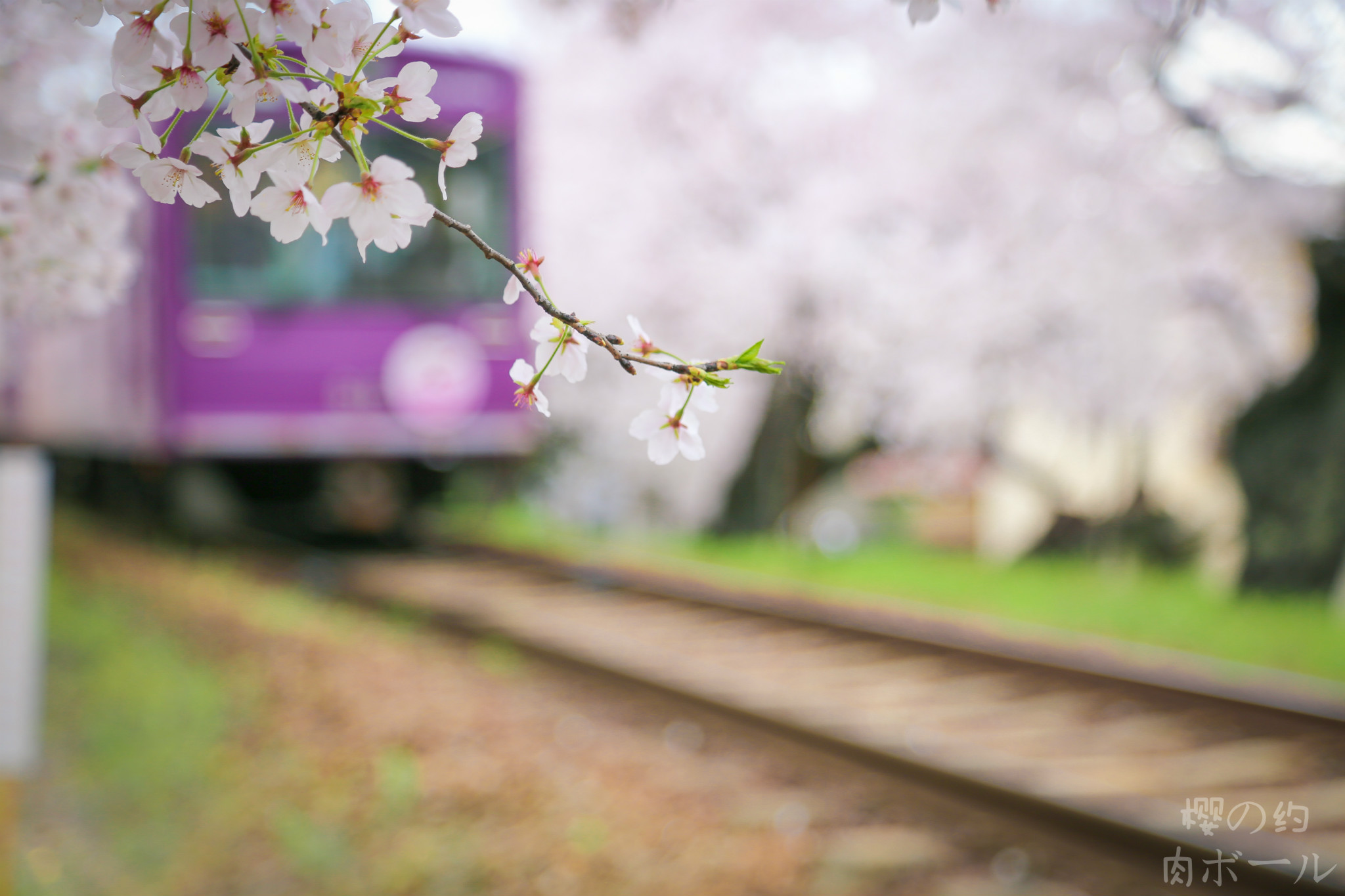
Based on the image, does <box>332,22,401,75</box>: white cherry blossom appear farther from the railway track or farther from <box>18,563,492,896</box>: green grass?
the railway track

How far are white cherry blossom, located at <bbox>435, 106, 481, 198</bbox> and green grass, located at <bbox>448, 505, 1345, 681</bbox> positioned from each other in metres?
5.69

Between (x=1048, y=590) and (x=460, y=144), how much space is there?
25.1ft

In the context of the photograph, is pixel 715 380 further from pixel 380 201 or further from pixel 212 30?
pixel 212 30

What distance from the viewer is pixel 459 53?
6688 mm

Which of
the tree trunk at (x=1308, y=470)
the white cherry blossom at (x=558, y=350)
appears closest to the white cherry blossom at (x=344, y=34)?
the white cherry blossom at (x=558, y=350)

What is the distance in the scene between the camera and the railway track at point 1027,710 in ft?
9.70

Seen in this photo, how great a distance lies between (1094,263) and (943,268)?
1.35m

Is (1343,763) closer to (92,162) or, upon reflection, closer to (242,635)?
(92,162)

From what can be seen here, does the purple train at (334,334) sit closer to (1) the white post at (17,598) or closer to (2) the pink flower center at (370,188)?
(1) the white post at (17,598)

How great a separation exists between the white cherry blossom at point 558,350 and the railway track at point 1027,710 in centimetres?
250

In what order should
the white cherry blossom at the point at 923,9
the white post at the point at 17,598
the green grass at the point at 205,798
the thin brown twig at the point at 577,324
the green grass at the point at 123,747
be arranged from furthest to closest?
the green grass at the point at 123,747 < the green grass at the point at 205,798 < the white post at the point at 17,598 < the white cherry blossom at the point at 923,9 < the thin brown twig at the point at 577,324

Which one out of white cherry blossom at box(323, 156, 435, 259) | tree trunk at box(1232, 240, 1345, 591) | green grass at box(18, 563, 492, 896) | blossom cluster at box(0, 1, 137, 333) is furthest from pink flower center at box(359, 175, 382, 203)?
tree trunk at box(1232, 240, 1345, 591)

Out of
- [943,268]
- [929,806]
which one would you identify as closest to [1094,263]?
[943,268]

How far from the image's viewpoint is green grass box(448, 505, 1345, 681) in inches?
236
